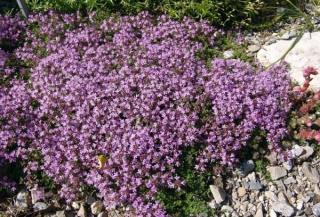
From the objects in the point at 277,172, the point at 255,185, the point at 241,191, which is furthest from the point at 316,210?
the point at 241,191

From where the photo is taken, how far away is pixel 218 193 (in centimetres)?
621

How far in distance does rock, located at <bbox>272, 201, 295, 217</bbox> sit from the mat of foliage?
2.40ft

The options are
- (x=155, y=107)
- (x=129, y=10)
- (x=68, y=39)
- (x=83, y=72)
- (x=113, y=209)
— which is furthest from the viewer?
(x=129, y=10)

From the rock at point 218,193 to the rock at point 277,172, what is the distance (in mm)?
Result: 720

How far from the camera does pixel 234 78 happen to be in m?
6.98

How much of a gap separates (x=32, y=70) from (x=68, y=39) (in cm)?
78

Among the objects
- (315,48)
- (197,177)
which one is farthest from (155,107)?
(315,48)

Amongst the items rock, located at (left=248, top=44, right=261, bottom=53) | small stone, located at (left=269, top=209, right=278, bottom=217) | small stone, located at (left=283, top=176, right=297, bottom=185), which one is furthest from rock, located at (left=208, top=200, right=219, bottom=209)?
rock, located at (left=248, top=44, right=261, bottom=53)

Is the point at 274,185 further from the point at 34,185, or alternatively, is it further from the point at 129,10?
the point at 129,10

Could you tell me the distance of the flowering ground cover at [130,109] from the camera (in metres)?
6.16

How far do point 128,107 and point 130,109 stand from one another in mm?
42

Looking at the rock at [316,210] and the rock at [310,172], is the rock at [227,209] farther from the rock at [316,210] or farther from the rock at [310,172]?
the rock at [310,172]

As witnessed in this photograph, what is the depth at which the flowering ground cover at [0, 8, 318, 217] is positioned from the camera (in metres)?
6.16

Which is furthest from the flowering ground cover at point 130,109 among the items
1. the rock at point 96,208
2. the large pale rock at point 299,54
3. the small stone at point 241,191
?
the small stone at point 241,191
